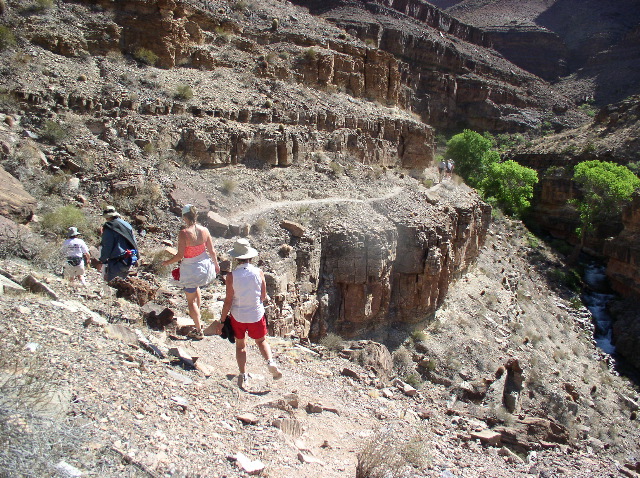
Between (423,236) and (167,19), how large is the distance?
47.6 feet

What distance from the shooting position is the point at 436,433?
7.48 metres

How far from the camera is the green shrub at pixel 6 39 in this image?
15.0 metres

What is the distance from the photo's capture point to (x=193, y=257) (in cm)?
677

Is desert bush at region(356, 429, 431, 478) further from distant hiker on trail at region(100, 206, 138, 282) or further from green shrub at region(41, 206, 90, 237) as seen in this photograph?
green shrub at region(41, 206, 90, 237)

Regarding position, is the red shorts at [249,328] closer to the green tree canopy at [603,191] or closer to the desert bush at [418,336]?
the desert bush at [418,336]

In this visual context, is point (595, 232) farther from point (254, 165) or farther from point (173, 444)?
point (173, 444)

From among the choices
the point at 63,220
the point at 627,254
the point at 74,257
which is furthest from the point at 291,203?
the point at 627,254

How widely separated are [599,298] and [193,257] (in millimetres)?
30659

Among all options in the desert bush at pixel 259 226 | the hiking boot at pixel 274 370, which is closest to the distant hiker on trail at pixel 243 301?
the hiking boot at pixel 274 370

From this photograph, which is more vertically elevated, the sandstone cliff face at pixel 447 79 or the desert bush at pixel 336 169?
the sandstone cliff face at pixel 447 79

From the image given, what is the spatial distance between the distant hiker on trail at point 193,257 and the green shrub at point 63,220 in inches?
139

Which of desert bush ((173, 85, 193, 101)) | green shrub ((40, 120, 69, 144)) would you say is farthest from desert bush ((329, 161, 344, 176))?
green shrub ((40, 120, 69, 144))

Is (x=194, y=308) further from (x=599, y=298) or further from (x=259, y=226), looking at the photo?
(x=599, y=298)

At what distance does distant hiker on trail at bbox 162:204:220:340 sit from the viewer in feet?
21.8
